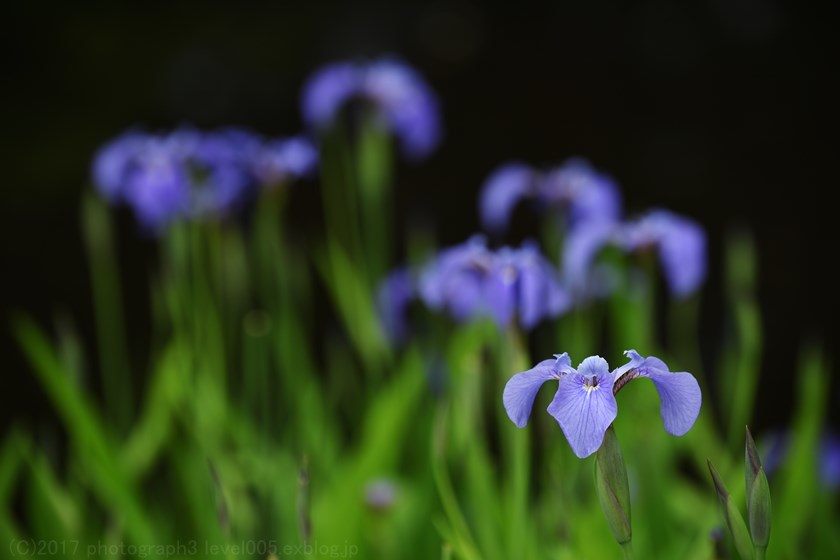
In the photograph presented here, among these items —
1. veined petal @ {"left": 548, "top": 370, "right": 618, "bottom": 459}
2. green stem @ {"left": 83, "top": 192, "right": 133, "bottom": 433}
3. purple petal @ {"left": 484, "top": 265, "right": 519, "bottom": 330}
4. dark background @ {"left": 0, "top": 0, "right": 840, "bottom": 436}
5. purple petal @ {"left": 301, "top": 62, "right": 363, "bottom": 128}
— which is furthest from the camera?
dark background @ {"left": 0, "top": 0, "right": 840, "bottom": 436}

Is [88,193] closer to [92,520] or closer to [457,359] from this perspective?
[92,520]

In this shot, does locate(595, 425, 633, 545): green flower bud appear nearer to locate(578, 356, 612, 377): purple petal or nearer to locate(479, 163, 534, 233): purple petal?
locate(578, 356, 612, 377): purple petal

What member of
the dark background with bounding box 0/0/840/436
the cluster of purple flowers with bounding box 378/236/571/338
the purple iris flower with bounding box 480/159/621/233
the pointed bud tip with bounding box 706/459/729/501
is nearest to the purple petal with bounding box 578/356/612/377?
the pointed bud tip with bounding box 706/459/729/501

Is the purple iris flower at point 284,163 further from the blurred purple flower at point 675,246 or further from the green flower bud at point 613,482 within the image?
the green flower bud at point 613,482

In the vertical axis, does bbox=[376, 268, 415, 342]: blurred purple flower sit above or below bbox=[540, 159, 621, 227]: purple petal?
below

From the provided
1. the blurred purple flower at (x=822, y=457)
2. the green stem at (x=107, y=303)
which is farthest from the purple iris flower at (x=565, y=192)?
the green stem at (x=107, y=303)

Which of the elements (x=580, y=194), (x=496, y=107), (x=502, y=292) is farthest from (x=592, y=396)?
(x=496, y=107)

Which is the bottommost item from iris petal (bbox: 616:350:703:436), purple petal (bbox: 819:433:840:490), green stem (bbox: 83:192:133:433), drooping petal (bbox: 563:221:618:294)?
purple petal (bbox: 819:433:840:490)

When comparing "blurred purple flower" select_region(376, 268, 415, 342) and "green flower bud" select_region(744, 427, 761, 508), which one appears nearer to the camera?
"green flower bud" select_region(744, 427, 761, 508)
